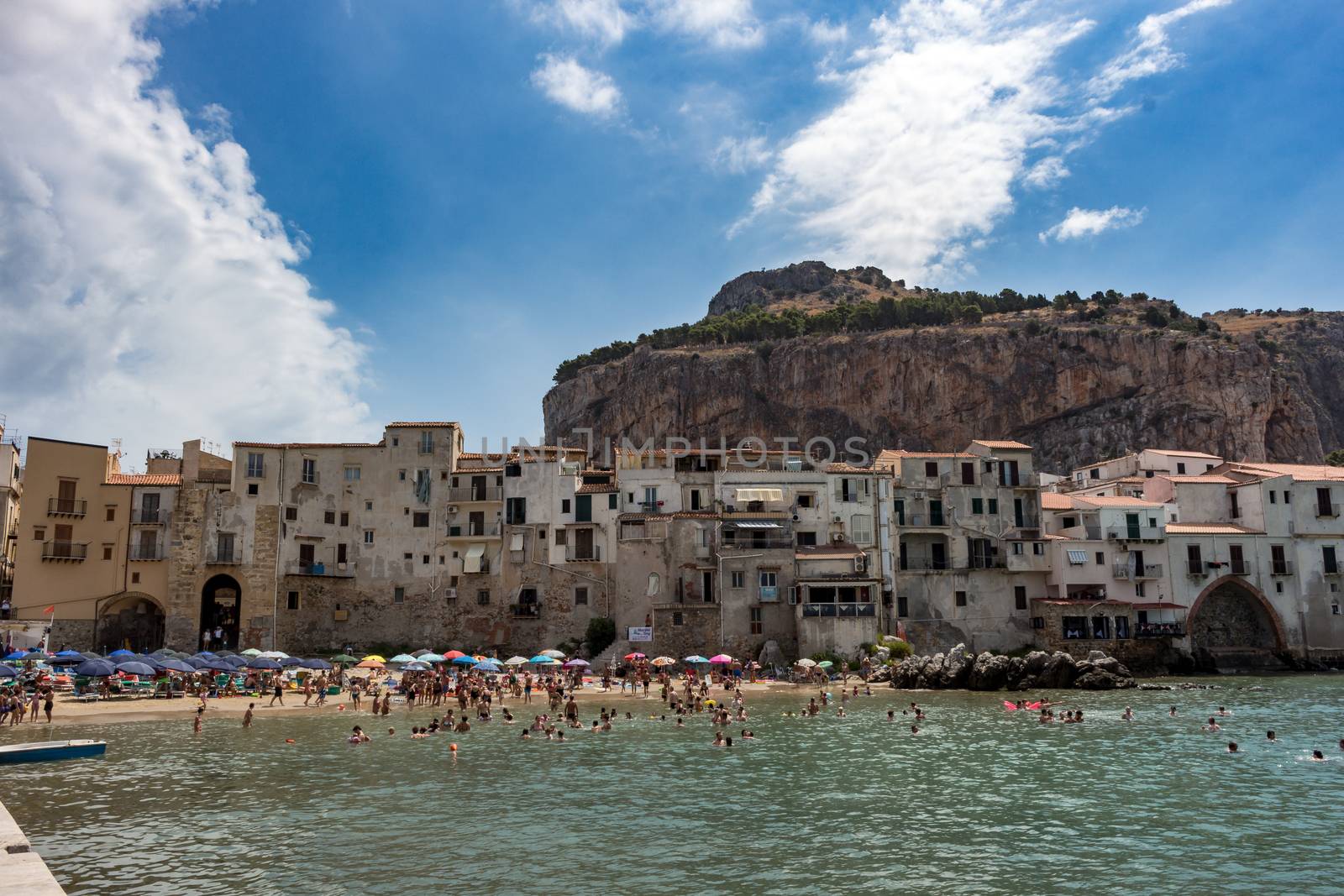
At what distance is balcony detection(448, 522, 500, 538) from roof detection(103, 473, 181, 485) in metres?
15.8

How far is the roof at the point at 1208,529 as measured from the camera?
59781 mm

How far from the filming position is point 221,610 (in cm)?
5956

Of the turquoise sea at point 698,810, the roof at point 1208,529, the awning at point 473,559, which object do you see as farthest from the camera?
the roof at point 1208,529

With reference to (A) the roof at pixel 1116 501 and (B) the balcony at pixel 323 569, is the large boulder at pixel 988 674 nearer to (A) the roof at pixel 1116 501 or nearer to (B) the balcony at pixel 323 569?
(A) the roof at pixel 1116 501

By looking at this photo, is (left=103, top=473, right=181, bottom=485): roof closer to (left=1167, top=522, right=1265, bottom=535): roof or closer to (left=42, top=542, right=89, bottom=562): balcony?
(left=42, top=542, right=89, bottom=562): balcony

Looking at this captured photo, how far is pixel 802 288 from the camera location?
6644 inches

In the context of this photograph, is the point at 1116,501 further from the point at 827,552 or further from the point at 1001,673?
the point at 827,552

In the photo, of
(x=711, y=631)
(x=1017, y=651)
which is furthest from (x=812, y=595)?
(x=1017, y=651)

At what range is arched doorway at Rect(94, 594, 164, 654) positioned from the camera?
55875mm

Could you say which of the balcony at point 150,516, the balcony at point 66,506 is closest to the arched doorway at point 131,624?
the balcony at point 150,516

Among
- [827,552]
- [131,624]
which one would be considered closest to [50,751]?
[131,624]

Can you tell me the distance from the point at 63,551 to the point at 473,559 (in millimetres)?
21994

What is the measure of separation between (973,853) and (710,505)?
39432mm

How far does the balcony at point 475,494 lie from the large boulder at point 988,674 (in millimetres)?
28792
